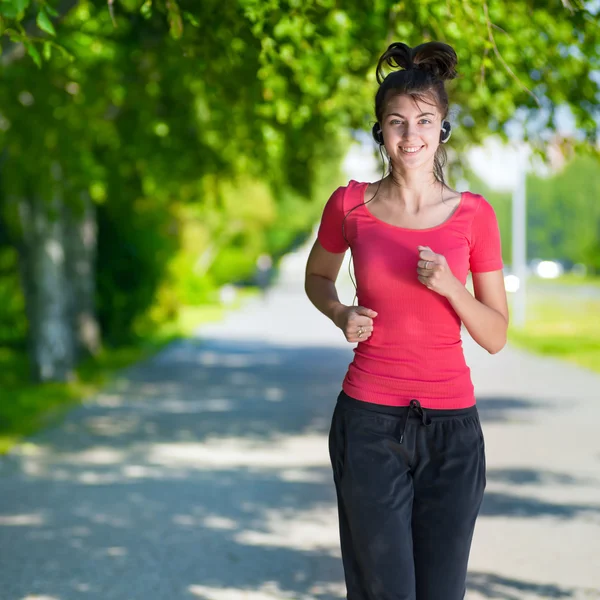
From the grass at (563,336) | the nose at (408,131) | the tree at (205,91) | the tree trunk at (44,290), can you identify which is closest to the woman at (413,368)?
the nose at (408,131)

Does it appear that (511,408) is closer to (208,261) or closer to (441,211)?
(441,211)

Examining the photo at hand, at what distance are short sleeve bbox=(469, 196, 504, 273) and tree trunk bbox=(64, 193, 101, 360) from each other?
14584 mm

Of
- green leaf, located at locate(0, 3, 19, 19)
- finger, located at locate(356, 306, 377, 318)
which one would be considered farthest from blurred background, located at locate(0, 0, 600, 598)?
finger, located at locate(356, 306, 377, 318)

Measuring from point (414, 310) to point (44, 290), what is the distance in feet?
38.3

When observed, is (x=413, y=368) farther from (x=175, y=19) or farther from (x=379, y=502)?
(x=175, y=19)

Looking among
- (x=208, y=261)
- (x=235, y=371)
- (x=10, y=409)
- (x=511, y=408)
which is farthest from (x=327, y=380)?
(x=208, y=261)

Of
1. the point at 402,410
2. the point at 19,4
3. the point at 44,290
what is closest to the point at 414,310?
the point at 402,410

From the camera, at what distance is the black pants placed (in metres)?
3.13

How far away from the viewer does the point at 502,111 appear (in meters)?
8.05

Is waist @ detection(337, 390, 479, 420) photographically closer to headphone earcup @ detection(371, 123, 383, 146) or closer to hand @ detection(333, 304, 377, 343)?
hand @ detection(333, 304, 377, 343)

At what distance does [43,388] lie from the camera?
1381 cm

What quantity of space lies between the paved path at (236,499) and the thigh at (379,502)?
2.03 m

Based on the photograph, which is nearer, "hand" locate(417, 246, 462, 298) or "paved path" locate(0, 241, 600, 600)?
"hand" locate(417, 246, 462, 298)

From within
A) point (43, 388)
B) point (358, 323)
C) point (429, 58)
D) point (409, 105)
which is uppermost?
point (429, 58)
